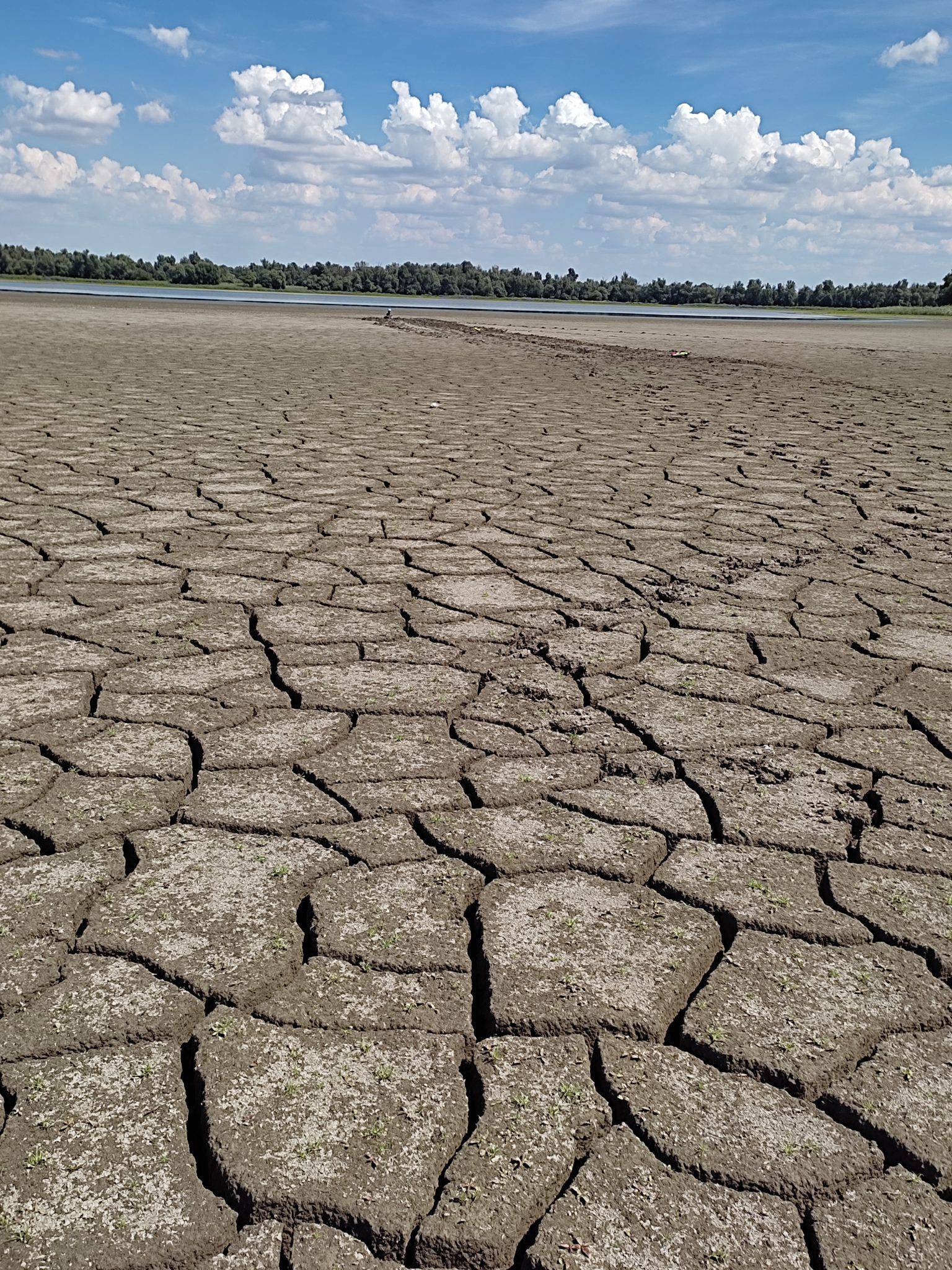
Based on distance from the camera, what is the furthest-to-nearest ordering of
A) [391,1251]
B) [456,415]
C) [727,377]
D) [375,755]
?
[727,377] < [456,415] < [375,755] < [391,1251]

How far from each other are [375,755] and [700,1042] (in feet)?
3.33

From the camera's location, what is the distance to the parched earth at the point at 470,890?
1.21 metres

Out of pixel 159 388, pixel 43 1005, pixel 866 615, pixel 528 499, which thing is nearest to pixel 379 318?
pixel 159 388

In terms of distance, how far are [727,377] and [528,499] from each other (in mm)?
7350

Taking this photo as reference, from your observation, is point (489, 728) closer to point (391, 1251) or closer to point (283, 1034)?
point (283, 1034)

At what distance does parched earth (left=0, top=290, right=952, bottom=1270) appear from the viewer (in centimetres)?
121

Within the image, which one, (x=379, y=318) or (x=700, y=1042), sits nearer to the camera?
(x=700, y=1042)

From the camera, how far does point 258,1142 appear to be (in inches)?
49.9

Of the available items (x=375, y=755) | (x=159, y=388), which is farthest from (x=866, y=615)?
(x=159, y=388)

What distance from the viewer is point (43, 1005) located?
1.49m

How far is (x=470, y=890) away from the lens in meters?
1.81

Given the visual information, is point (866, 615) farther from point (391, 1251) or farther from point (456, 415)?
point (456, 415)

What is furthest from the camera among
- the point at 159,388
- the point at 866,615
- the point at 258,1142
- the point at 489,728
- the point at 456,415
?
the point at 159,388

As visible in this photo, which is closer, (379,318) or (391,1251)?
(391,1251)
